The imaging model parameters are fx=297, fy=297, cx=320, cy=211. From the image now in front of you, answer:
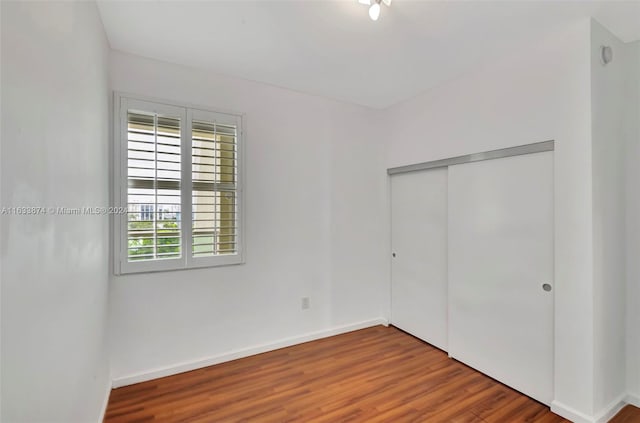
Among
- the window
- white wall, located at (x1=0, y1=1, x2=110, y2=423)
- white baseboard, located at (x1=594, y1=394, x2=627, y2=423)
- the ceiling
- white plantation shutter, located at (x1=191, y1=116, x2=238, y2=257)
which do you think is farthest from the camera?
white plantation shutter, located at (x1=191, y1=116, x2=238, y2=257)

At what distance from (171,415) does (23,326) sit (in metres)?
1.59

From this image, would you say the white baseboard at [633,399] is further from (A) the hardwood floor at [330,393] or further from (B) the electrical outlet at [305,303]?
(B) the electrical outlet at [305,303]

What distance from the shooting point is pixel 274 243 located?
303 cm

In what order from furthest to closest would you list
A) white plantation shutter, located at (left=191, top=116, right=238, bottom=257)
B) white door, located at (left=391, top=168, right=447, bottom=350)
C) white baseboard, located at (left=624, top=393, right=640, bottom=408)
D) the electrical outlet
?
the electrical outlet
white door, located at (left=391, top=168, right=447, bottom=350)
white plantation shutter, located at (left=191, top=116, right=238, bottom=257)
white baseboard, located at (left=624, top=393, right=640, bottom=408)

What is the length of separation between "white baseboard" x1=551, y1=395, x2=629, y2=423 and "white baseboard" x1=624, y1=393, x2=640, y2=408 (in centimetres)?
8

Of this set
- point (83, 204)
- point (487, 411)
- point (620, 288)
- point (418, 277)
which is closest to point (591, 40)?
point (620, 288)

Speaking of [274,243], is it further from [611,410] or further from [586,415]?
[611,410]

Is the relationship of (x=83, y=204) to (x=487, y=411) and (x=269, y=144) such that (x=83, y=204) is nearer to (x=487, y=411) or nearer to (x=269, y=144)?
(x=269, y=144)

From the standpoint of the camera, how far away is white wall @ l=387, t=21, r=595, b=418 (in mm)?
1953

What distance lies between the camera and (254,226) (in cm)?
292

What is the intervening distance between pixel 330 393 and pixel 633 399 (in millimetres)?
2234

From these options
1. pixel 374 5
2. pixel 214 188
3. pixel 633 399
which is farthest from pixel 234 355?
pixel 633 399

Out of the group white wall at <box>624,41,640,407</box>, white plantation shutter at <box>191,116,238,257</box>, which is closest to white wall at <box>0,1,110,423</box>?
white plantation shutter at <box>191,116,238,257</box>

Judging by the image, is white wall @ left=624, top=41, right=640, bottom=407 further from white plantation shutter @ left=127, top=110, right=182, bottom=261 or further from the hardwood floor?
white plantation shutter @ left=127, top=110, right=182, bottom=261
